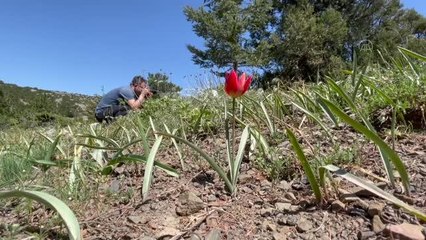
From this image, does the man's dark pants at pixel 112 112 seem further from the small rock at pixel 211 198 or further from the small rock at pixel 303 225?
the small rock at pixel 303 225

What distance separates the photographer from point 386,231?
1.22 meters

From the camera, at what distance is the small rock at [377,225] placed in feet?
4.15

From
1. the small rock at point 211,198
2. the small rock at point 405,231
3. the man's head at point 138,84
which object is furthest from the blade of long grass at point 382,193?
the man's head at point 138,84

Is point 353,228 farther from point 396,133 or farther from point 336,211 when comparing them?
point 396,133

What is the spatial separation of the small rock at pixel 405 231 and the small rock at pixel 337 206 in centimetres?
19

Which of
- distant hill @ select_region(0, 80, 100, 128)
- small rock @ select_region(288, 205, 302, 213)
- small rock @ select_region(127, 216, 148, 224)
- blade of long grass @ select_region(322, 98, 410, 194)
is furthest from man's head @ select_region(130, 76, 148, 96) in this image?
blade of long grass @ select_region(322, 98, 410, 194)

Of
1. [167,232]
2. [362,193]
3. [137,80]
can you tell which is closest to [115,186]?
[167,232]

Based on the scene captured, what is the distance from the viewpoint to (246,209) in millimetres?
1504

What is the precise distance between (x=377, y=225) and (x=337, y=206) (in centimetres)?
15

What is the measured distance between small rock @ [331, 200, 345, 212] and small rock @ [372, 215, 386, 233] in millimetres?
117

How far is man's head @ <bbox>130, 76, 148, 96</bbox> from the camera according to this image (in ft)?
21.7

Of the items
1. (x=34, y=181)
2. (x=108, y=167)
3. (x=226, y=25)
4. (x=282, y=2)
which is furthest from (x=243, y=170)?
(x=282, y=2)

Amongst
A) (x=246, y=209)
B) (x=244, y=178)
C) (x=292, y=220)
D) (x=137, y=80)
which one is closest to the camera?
(x=292, y=220)

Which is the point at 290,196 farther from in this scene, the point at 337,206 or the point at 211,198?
the point at 211,198
